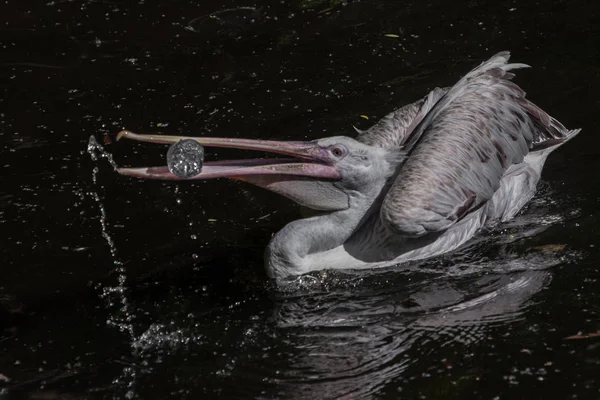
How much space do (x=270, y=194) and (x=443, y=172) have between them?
4.39 ft

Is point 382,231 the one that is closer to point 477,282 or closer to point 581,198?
point 477,282

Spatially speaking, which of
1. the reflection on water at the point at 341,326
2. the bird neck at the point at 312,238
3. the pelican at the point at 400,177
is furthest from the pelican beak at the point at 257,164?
the reflection on water at the point at 341,326

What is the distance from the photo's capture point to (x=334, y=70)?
7.52 metres

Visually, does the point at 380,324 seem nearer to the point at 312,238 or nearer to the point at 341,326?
the point at 341,326

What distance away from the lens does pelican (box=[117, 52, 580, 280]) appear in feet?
17.3

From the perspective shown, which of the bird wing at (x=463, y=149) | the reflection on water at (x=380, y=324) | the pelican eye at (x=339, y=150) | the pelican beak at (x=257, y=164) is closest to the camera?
the reflection on water at (x=380, y=324)

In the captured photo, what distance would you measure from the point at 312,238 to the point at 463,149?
3.21ft

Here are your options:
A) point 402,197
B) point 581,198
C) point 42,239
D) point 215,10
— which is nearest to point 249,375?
point 402,197

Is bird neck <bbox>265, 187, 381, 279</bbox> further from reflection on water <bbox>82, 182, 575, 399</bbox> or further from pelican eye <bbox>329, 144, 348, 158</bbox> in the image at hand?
pelican eye <bbox>329, 144, 348, 158</bbox>

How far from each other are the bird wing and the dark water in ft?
1.09

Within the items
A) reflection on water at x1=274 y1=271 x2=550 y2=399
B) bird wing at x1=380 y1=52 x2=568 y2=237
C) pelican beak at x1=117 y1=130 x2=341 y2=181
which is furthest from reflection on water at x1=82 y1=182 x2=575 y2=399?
pelican beak at x1=117 y1=130 x2=341 y2=181

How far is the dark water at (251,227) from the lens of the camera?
452cm

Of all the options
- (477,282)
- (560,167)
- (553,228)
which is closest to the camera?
(477,282)

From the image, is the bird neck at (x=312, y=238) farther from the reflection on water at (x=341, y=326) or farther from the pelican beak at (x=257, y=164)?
the pelican beak at (x=257, y=164)
